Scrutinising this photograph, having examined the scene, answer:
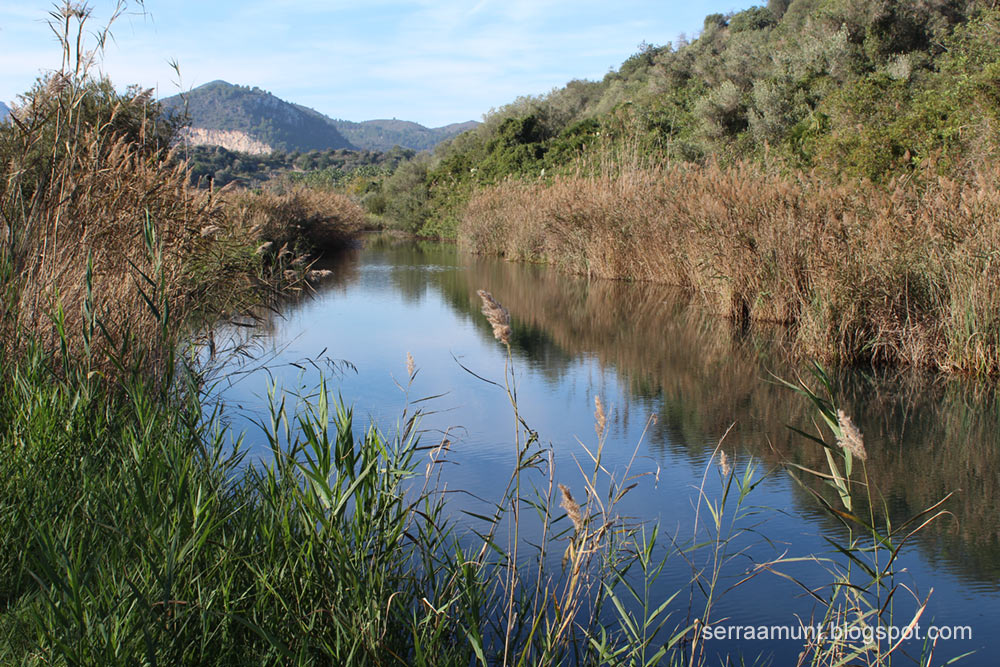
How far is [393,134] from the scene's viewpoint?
18350cm

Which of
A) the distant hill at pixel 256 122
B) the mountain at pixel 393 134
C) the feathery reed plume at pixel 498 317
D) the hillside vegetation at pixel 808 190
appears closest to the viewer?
the feathery reed plume at pixel 498 317

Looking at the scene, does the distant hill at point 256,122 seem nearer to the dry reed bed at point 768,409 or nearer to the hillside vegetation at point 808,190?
the hillside vegetation at point 808,190

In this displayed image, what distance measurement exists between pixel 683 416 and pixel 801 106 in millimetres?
15238

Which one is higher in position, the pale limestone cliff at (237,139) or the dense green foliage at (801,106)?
the pale limestone cliff at (237,139)

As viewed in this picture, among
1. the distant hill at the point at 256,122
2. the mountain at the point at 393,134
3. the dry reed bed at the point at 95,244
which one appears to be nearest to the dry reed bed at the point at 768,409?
the dry reed bed at the point at 95,244

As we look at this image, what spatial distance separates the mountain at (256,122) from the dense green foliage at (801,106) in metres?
85.1

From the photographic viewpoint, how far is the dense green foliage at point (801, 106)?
1128 centimetres

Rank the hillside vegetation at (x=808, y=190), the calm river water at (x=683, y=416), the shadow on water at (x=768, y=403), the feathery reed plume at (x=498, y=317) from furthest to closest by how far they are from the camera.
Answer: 1. the hillside vegetation at (x=808, y=190)
2. the shadow on water at (x=768, y=403)
3. the calm river water at (x=683, y=416)
4. the feathery reed plume at (x=498, y=317)

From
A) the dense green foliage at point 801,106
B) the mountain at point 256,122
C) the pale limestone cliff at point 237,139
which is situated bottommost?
the dense green foliage at point 801,106

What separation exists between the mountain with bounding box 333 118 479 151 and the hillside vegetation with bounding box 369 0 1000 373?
139 m

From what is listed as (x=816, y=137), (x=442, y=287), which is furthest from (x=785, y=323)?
(x=816, y=137)

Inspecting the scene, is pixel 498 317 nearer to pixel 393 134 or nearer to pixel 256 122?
pixel 256 122

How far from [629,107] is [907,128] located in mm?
15708

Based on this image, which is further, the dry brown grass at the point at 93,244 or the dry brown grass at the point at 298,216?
the dry brown grass at the point at 298,216
